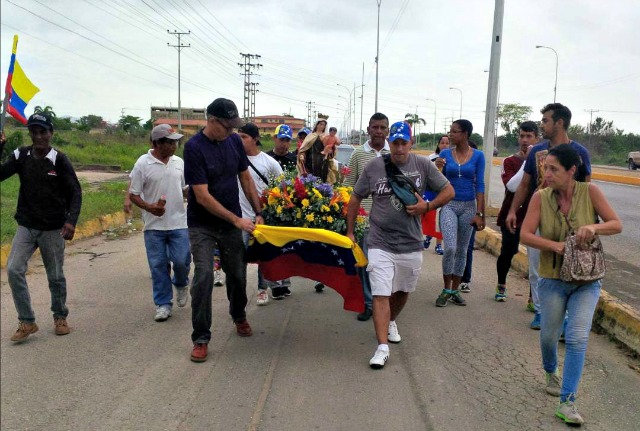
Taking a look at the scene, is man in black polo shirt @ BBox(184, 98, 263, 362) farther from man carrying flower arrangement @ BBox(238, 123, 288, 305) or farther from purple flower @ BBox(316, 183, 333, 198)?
man carrying flower arrangement @ BBox(238, 123, 288, 305)

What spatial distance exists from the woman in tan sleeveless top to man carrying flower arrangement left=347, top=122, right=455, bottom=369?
1.08 metres

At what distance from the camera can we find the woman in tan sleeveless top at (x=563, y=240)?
3.81 meters

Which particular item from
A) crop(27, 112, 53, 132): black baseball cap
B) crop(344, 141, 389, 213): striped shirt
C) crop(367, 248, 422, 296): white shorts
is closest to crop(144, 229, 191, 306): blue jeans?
crop(27, 112, 53, 132): black baseball cap

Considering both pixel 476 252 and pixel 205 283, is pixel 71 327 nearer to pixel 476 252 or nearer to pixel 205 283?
pixel 205 283

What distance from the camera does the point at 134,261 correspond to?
28.9ft


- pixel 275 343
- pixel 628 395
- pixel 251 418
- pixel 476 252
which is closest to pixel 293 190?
pixel 275 343

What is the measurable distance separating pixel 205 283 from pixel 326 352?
47.8 inches

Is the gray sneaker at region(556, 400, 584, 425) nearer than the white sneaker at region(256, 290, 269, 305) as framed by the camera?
Yes

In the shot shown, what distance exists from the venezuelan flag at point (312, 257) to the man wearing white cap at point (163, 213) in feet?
3.38

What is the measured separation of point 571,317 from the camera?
3887mm

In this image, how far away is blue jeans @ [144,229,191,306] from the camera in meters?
6.03

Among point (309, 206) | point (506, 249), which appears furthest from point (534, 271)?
point (309, 206)

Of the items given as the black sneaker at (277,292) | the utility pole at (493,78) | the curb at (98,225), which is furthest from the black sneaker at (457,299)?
the utility pole at (493,78)

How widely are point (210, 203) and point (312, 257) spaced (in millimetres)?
1145
